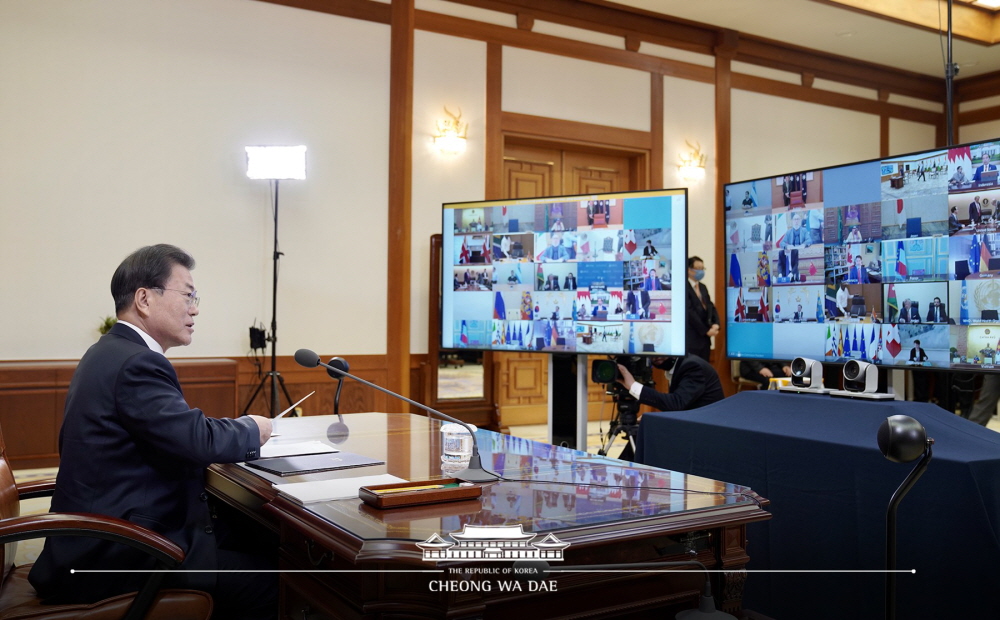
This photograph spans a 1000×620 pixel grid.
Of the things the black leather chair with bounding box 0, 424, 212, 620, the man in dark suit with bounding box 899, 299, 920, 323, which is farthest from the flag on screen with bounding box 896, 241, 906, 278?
the black leather chair with bounding box 0, 424, 212, 620

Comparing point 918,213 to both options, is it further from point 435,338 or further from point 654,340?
point 435,338

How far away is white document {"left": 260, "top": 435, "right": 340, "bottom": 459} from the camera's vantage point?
7.46 feet

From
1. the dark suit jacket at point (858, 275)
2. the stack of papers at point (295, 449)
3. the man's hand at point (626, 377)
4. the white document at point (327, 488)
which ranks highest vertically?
the dark suit jacket at point (858, 275)

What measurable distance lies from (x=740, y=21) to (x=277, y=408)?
19.0 feet

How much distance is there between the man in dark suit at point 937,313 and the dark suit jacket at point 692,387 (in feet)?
3.57

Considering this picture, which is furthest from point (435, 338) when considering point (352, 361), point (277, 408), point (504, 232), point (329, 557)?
point (329, 557)

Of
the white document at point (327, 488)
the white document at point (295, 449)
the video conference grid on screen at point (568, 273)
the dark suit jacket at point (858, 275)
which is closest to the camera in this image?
the white document at point (327, 488)

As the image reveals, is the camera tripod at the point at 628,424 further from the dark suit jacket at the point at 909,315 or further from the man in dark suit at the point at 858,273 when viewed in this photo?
the dark suit jacket at the point at 909,315

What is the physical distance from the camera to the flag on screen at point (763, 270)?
3.66 meters

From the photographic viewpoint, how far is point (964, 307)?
3012 mm

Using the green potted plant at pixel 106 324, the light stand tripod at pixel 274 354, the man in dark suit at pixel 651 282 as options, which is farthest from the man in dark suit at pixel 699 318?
the green potted plant at pixel 106 324

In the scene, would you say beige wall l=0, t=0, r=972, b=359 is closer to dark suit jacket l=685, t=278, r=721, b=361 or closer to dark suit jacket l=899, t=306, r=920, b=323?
dark suit jacket l=685, t=278, r=721, b=361

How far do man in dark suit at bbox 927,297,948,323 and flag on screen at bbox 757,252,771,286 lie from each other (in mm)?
709

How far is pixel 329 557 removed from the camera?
1531mm
